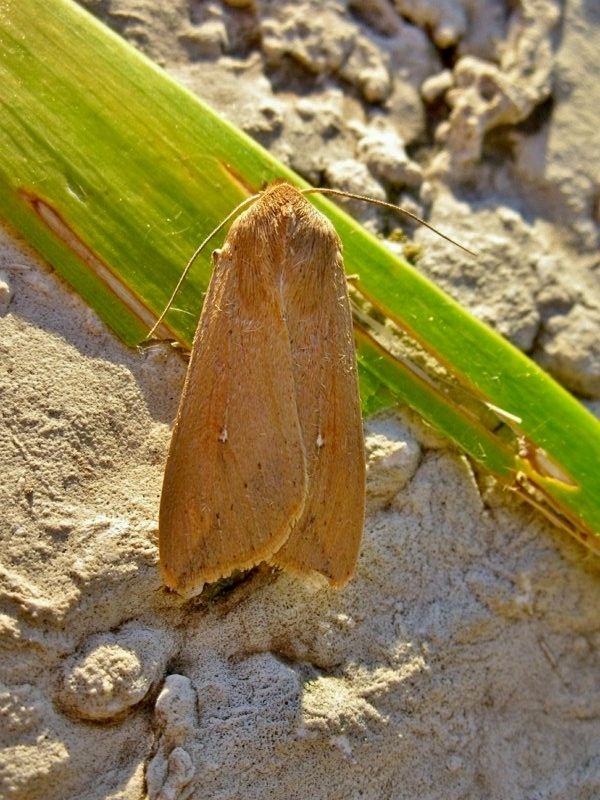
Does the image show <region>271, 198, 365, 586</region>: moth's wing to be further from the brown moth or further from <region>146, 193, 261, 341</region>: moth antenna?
<region>146, 193, 261, 341</region>: moth antenna

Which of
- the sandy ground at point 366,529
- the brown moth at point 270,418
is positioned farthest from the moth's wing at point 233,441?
the sandy ground at point 366,529

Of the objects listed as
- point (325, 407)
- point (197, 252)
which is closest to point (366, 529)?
point (325, 407)

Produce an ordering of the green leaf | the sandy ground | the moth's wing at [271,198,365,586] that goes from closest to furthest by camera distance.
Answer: the sandy ground, the moth's wing at [271,198,365,586], the green leaf

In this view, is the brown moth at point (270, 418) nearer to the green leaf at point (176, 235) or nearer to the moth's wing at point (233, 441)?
the moth's wing at point (233, 441)

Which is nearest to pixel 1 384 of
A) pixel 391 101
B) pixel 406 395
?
pixel 406 395

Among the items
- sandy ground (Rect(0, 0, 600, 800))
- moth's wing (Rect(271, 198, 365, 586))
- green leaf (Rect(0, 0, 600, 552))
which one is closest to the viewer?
sandy ground (Rect(0, 0, 600, 800))

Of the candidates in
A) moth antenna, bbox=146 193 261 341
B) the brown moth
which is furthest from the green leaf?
the brown moth

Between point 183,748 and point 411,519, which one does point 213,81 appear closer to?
point 411,519
